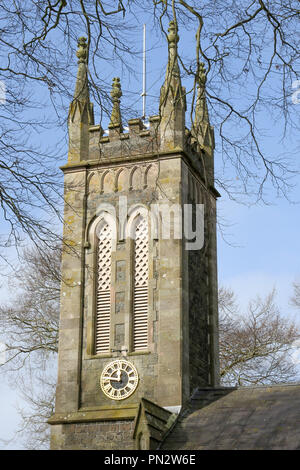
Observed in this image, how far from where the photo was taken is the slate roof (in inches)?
645

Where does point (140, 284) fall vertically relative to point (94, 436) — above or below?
above

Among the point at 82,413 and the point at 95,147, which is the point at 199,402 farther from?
the point at 95,147

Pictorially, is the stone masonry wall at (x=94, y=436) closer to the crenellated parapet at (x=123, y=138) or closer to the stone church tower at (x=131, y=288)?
the stone church tower at (x=131, y=288)

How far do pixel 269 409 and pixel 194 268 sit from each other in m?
4.25

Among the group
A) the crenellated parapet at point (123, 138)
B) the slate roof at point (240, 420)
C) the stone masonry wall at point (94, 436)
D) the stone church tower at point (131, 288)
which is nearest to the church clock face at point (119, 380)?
the stone church tower at point (131, 288)

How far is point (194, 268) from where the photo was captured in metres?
20.5

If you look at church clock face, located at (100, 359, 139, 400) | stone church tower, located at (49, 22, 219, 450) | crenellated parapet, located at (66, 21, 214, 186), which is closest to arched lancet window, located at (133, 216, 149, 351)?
stone church tower, located at (49, 22, 219, 450)

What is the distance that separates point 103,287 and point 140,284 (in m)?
0.94

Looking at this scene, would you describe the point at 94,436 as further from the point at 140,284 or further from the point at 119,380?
the point at 140,284

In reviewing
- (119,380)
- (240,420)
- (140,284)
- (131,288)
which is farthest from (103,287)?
(240,420)

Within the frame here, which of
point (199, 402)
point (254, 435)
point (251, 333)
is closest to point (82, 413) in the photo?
point (199, 402)

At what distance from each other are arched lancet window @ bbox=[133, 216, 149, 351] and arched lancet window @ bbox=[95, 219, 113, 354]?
66 cm

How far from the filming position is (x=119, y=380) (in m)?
18.8

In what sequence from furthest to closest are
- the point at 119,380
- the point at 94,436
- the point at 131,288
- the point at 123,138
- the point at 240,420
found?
the point at 123,138 → the point at 131,288 → the point at 119,380 → the point at 94,436 → the point at 240,420
